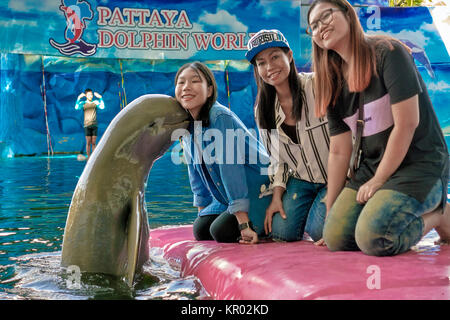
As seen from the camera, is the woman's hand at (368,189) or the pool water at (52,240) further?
the pool water at (52,240)

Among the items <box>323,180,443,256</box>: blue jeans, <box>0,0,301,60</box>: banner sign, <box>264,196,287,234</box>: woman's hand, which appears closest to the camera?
<box>323,180,443,256</box>: blue jeans

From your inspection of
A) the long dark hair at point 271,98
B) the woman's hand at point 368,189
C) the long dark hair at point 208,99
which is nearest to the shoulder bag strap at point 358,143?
the woman's hand at point 368,189

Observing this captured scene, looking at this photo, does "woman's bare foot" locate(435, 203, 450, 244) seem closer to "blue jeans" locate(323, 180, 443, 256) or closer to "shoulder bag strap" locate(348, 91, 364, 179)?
"blue jeans" locate(323, 180, 443, 256)

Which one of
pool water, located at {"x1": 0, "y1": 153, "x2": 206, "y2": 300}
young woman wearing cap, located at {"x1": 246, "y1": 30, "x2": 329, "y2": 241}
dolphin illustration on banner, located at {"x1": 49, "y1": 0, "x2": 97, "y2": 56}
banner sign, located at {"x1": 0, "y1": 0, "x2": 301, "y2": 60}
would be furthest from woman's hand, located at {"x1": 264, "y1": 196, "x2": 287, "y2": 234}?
dolphin illustration on banner, located at {"x1": 49, "y1": 0, "x2": 97, "y2": 56}

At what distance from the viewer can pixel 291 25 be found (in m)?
17.0

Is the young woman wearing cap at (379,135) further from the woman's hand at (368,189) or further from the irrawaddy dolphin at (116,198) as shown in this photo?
the irrawaddy dolphin at (116,198)

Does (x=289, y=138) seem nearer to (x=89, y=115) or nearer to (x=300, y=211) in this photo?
(x=300, y=211)

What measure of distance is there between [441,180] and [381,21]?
54.0ft

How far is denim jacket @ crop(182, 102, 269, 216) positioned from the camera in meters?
3.14

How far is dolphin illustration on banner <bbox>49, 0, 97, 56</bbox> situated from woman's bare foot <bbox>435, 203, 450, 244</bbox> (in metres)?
14.3

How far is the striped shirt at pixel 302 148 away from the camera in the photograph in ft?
10.4

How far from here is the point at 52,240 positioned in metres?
4.16

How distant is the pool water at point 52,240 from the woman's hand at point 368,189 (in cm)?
95

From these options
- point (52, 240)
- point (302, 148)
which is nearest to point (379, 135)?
point (302, 148)
